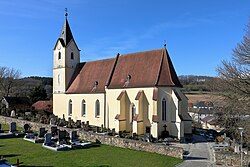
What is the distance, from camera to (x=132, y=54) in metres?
33.4

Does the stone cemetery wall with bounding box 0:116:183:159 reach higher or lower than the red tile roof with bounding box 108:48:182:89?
lower

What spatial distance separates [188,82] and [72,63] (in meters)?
64.9

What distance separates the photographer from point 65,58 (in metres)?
39.3

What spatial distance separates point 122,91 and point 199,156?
1408cm

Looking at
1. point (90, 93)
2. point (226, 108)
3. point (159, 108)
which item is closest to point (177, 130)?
point (159, 108)

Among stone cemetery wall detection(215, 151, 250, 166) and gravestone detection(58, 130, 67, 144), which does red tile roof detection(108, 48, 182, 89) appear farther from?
stone cemetery wall detection(215, 151, 250, 166)

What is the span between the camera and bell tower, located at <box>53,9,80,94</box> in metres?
39.4

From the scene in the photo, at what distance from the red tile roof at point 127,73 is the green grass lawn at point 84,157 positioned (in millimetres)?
10518

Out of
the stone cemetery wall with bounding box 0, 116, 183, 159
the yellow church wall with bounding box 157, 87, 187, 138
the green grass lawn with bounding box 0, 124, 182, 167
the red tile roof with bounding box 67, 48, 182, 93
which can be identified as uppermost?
the red tile roof with bounding box 67, 48, 182, 93

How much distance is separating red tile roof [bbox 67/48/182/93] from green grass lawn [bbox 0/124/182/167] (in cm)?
1052

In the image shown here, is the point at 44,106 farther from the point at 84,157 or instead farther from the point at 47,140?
the point at 84,157

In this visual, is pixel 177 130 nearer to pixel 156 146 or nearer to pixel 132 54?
pixel 156 146

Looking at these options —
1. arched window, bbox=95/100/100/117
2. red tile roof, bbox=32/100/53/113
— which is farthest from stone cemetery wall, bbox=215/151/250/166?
red tile roof, bbox=32/100/53/113

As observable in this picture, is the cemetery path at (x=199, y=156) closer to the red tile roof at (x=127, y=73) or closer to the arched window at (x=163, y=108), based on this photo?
the arched window at (x=163, y=108)
